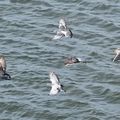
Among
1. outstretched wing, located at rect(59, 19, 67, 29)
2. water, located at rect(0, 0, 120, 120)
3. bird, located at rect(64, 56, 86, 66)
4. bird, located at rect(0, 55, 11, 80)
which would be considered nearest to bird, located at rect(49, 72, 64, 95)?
water, located at rect(0, 0, 120, 120)

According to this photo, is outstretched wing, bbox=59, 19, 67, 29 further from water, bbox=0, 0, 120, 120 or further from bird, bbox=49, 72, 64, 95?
bird, bbox=49, 72, 64, 95

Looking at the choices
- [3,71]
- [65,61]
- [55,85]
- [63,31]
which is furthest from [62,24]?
[55,85]

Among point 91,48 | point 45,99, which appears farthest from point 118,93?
point 91,48

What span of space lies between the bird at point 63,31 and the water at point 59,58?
0.74 feet

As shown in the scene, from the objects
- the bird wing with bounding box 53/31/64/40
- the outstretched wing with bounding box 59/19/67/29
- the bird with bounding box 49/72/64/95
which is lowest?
the bird with bounding box 49/72/64/95

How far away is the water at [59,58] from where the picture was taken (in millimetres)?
19516

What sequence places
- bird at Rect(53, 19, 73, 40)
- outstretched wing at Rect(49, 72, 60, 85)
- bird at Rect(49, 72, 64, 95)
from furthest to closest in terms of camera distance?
bird at Rect(53, 19, 73, 40) < outstretched wing at Rect(49, 72, 60, 85) < bird at Rect(49, 72, 64, 95)

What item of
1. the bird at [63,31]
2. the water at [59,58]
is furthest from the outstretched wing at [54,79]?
the bird at [63,31]

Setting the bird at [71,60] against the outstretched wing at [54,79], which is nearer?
the outstretched wing at [54,79]

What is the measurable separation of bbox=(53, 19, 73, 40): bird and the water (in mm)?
227

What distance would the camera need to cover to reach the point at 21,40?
25.0 meters

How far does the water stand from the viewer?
1952 centimetres

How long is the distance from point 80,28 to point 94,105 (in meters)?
7.00

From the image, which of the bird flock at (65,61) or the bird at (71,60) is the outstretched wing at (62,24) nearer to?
the bird flock at (65,61)
